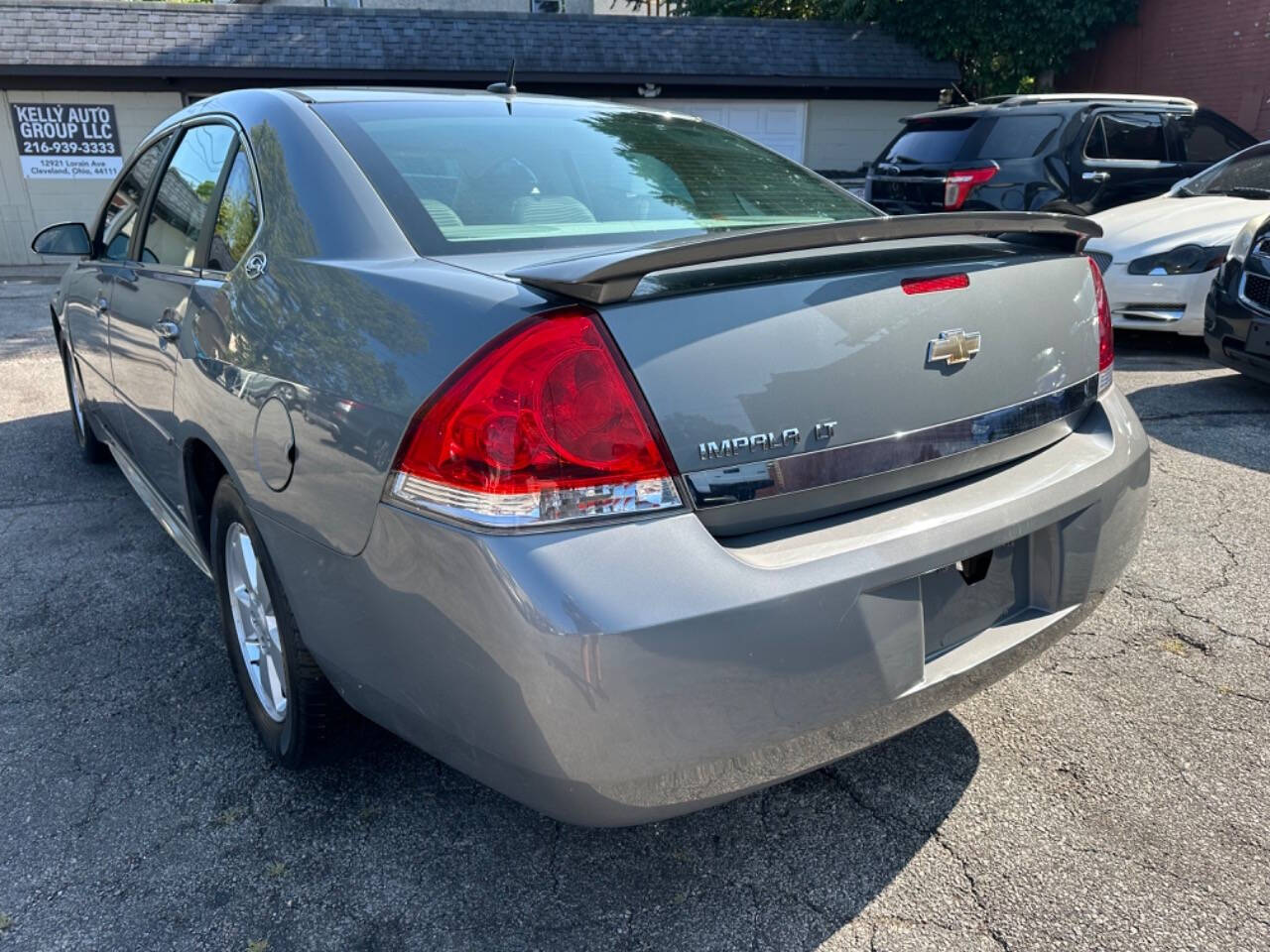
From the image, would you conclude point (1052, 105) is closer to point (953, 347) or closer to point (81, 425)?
point (953, 347)

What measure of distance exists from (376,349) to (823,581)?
94 centimetres

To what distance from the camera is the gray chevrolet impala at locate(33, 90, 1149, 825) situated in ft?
5.39

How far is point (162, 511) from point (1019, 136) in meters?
7.73

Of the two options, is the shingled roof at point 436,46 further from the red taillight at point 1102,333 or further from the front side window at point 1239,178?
the red taillight at point 1102,333

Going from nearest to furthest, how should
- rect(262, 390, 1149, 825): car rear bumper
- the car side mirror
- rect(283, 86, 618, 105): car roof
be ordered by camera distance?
rect(262, 390, 1149, 825): car rear bumper < rect(283, 86, 618, 105): car roof < the car side mirror

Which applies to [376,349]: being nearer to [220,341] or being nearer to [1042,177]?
[220,341]

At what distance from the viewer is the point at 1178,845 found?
2.19 m

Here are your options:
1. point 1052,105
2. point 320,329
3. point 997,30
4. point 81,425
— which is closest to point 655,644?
point 320,329

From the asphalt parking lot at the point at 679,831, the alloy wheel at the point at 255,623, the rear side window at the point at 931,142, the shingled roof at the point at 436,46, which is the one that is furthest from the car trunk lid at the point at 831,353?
the shingled roof at the point at 436,46

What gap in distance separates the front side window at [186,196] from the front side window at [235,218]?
0.44 feet

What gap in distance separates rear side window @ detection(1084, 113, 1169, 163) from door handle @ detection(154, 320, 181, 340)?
8.01 m

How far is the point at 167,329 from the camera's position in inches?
111

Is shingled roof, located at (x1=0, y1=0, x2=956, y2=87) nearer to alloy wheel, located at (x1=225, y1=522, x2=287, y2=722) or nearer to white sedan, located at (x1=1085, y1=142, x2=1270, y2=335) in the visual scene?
white sedan, located at (x1=1085, y1=142, x2=1270, y2=335)

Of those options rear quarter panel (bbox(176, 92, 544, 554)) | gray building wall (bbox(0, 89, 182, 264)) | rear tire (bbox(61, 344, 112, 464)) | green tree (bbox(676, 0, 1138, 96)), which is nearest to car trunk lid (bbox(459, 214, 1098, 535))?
rear quarter panel (bbox(176, 92, 544, 554))
